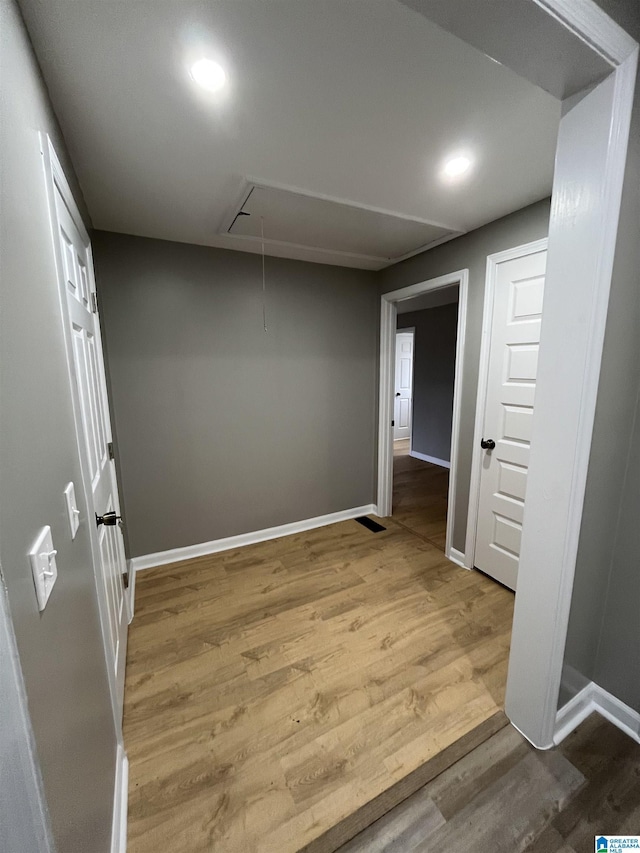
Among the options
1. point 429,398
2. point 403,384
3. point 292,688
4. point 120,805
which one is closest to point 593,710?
point 292,688

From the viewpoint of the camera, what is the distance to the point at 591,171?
3.34 ft

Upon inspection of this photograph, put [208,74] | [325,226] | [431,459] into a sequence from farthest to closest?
[431,459] < [325,226] < [208,74]

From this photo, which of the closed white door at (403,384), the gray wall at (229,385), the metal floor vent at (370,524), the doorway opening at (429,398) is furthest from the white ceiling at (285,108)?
the closed white door at (403,384)

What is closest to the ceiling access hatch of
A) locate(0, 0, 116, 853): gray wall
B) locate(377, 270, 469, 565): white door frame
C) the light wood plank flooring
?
locate(377, 270, 469, 565): white door frame

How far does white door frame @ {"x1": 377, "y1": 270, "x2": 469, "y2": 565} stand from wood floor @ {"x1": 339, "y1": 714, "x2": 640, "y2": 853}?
4.27 ft

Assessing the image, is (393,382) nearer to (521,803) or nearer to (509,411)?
(509,411)

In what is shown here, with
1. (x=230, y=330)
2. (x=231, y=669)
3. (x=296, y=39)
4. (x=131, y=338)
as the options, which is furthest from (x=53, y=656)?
(x=230, y=330)

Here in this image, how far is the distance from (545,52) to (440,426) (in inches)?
189

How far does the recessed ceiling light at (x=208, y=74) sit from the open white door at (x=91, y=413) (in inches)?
19.9

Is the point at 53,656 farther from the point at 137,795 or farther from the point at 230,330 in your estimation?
the point at 230,330

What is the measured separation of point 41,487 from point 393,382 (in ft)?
9.53

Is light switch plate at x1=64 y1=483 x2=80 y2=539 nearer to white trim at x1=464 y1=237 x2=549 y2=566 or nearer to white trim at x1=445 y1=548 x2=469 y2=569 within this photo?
white trim at x1=464 y1=237 x2=549 y2=566

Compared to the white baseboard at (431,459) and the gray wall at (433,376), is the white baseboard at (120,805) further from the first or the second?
the white baseboard at (431,459)

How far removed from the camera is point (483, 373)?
2322mm
